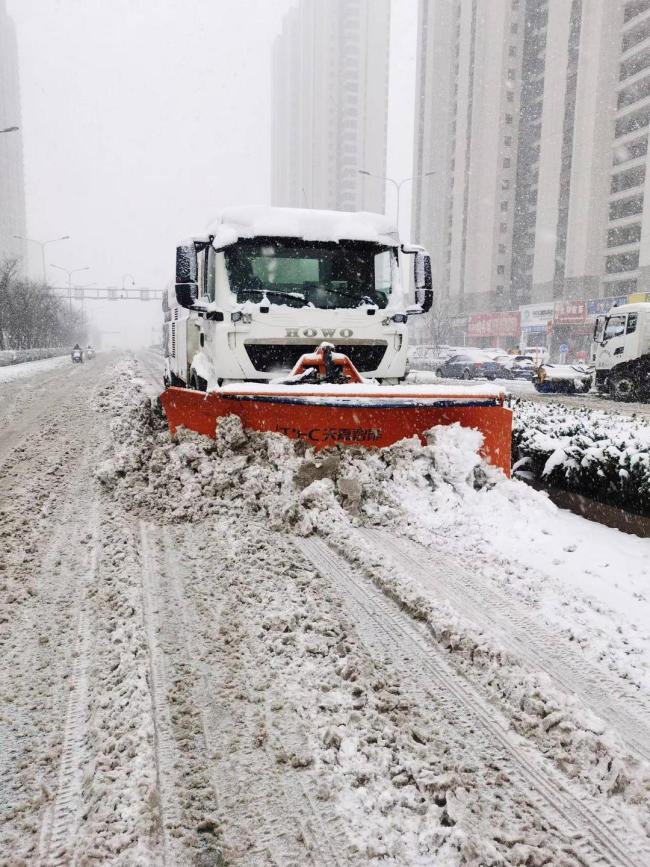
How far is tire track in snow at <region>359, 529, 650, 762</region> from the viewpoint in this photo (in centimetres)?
233

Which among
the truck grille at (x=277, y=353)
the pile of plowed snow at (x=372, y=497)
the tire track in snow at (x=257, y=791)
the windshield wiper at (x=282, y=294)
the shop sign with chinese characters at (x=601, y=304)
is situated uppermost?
the shop sign with chinese characters at (x=601, y=304)

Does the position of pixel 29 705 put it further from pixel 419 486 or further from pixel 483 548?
pixel 419 486

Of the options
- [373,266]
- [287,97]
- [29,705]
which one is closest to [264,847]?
[29,705]

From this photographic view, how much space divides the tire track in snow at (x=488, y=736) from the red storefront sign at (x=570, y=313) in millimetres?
52302

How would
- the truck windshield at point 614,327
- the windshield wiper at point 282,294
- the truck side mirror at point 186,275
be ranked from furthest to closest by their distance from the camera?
the truck windshield at point 614,327 < the windshield wiper at point 282,294 < the truck side mirror at point 186,275

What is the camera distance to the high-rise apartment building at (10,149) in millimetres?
139500

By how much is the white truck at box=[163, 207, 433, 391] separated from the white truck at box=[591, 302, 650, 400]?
13286mm

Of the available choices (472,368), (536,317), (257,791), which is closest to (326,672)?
(257,791)

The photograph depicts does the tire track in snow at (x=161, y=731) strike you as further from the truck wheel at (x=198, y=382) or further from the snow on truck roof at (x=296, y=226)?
the snow on truck roof at (x=296, y=226)

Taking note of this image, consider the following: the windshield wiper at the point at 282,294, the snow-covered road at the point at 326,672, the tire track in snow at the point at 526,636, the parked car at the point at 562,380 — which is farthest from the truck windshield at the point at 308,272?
the parked car at the point at 562,380

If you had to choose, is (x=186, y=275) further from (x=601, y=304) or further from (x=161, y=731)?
(x=601, y=304)

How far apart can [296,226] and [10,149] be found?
175562mm

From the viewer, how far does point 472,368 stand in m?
25.8

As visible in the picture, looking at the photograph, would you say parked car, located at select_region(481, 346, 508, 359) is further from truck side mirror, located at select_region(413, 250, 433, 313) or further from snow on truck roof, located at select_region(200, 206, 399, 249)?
snow on truck roof, located at select_region(200, 206, 399, 249)
